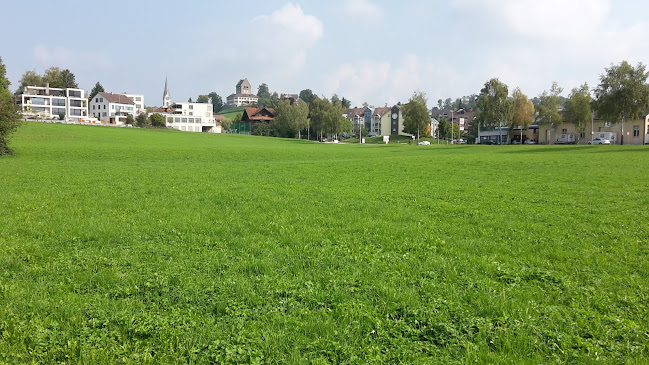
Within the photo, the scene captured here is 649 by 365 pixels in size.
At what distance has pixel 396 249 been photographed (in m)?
8.55

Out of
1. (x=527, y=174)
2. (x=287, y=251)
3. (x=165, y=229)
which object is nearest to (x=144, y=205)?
(x=165, y=229)

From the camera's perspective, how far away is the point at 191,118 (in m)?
171

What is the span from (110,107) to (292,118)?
79902 millimetres

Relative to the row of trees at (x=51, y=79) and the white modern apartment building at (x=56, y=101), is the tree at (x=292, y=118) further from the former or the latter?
the row of trees at (x=51, y=79)

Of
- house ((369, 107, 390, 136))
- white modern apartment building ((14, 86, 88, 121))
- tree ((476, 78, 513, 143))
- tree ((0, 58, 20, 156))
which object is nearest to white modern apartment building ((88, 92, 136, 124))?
white modern apartment building ((14, 86, 88, 121))

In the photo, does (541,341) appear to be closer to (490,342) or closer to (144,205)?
(490,342)

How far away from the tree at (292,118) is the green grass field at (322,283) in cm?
10985

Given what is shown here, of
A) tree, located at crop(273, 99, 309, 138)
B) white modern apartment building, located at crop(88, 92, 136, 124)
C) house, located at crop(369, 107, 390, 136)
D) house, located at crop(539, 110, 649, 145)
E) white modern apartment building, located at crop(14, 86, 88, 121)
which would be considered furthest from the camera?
house, located at crop(369, 107, 390, 136)

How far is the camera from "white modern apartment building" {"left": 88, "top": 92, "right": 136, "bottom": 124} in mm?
155913

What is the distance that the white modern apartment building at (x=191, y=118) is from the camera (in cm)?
16538

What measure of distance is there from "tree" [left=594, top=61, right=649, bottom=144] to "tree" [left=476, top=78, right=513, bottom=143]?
21.2 meters

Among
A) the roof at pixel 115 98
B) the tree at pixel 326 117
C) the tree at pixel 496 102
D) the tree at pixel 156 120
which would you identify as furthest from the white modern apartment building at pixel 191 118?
the tree at pixel 496 102

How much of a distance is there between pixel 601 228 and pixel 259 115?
550 ft

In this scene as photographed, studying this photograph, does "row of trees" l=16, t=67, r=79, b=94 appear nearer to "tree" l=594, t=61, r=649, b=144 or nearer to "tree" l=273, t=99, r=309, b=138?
"tree" l=273, t=99, r=309, b=138
